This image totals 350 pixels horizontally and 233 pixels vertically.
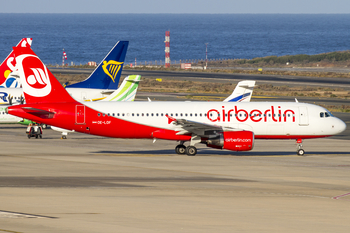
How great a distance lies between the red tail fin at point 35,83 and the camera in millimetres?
39406

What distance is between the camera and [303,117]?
4106cm

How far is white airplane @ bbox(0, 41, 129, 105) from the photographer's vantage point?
59625mm

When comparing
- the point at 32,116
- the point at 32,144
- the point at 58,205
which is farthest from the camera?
the point at 32,144

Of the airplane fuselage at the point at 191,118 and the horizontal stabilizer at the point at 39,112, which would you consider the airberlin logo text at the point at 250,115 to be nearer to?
the airplane fuselage at the point at 191,118

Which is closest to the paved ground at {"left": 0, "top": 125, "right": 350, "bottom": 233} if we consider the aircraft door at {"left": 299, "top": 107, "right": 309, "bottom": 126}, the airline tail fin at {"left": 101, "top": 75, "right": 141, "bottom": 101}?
the aircraft door at {"left": 299, "top": 107, "right": 309, "bottom": 126}

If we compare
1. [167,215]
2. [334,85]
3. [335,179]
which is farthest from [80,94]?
[334,85]

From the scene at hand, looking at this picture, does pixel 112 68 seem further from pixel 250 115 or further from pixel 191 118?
pixel 250 115

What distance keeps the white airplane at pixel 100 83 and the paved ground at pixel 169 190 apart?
1537 centimetres

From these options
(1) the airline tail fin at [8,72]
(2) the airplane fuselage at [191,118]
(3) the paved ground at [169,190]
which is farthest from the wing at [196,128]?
(1) the airline tail fin at [8,72]

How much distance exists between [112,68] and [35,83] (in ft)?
70.6

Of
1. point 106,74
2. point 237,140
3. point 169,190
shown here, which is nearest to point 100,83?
point 106,74

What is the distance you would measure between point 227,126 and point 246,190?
1347 cm

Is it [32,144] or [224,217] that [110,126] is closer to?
[32,144]

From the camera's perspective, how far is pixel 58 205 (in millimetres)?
22922
